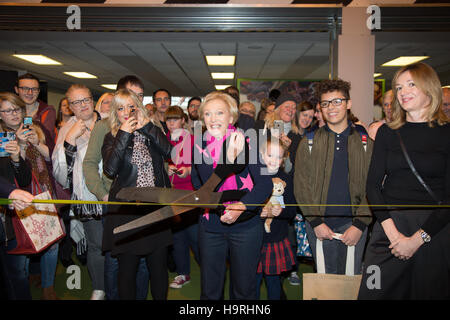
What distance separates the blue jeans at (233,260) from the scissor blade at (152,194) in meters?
0.28

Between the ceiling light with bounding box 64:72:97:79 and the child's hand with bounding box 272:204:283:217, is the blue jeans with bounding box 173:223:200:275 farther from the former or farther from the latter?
the ceiling light with bounding box 64:72:97:79

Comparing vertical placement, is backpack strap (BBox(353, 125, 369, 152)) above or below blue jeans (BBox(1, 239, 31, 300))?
above

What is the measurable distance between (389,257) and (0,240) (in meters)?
2.35

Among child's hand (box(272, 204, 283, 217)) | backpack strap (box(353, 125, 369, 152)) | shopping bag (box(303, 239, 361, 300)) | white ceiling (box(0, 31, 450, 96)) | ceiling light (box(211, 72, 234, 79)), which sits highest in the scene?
ceiling light (box(211, 72, 234, 79))

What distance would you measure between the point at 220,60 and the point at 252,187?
22.8 ft

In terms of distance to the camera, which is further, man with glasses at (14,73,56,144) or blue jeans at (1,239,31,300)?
man with glasses at (14,73,56,144)

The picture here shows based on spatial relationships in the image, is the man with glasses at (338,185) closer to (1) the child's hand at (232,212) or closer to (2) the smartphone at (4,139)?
(1) the child's hand at (232,212)

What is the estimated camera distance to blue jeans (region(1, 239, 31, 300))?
2.21 meters

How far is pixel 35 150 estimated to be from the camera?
2.66m

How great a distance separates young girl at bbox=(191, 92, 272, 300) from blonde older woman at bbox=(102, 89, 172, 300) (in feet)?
1.10

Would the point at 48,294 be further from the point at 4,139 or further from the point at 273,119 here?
the point at 273,119

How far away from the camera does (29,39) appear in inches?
197

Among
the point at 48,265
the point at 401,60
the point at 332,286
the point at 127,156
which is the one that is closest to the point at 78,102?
the point at 127,156

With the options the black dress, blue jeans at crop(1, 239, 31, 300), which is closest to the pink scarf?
the black dress
